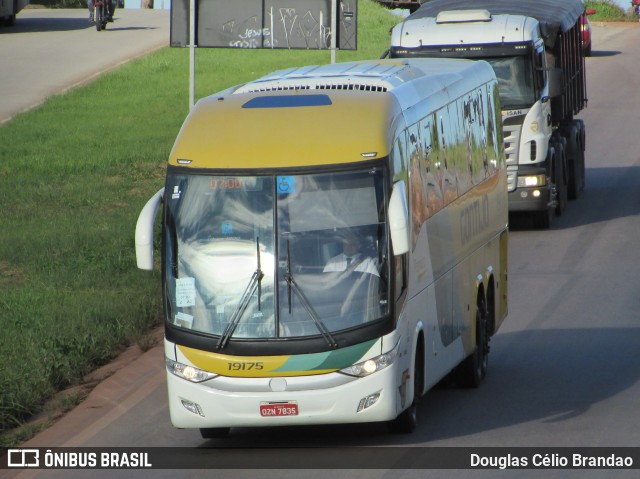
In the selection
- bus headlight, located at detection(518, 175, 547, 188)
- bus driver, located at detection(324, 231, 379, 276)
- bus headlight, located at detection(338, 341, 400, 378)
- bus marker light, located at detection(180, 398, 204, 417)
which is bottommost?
bus headlight, located at detection(518, 175, 547, 188)

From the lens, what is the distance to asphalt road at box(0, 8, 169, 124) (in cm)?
3816

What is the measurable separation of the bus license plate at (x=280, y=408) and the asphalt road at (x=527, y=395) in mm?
420

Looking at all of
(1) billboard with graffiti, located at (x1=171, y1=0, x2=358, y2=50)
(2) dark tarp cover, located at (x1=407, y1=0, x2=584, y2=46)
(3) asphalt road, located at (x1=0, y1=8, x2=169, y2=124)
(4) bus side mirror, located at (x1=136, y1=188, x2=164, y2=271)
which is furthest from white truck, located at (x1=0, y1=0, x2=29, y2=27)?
(4) bus side mirror, located at (x1=136, y1=188, x2=164, y2=271)

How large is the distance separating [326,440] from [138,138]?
1995cm

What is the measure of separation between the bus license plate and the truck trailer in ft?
40.2

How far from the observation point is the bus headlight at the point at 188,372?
10.8m

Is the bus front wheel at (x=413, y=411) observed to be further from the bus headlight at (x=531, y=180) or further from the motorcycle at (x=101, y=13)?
the motorcycle at (x=101, y=13)

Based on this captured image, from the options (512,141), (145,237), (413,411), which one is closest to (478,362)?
(413,411)

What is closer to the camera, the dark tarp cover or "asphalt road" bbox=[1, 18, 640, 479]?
"asphalt road" bbox=[1, 18, 640, 479]

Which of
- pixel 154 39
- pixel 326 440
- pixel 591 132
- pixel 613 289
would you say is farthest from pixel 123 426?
pixel 154 39

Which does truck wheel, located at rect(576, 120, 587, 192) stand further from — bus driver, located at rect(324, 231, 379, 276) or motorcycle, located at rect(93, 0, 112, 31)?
motorcycle, located at rect(93, 0, 112, 31)

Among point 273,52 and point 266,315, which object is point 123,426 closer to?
point 266,315

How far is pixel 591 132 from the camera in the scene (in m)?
36.5

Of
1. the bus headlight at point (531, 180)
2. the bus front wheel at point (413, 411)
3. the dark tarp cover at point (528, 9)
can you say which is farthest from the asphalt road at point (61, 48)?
the bus front wheel at point (413, 411)
